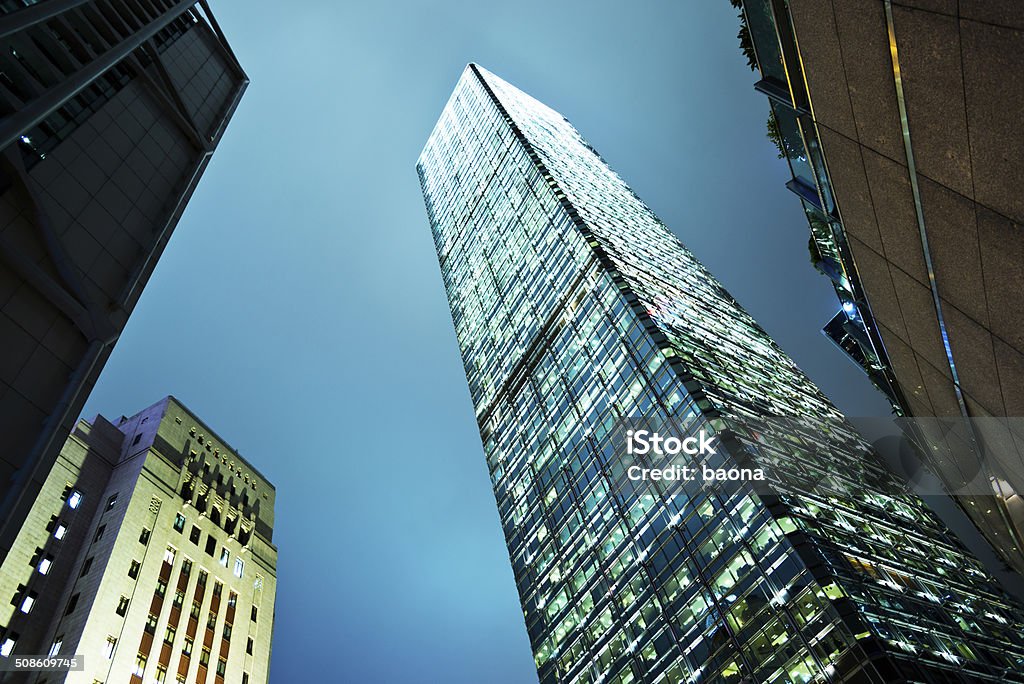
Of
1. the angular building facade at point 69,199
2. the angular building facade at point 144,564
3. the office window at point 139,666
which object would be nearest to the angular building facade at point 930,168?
the angular building facade at point 69,199

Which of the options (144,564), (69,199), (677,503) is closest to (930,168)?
(69,199)

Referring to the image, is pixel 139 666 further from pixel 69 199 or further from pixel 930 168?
pixel 930 168

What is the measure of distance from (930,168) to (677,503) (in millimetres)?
41168

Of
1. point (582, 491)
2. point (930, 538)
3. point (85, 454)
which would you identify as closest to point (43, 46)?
point (582, 491)

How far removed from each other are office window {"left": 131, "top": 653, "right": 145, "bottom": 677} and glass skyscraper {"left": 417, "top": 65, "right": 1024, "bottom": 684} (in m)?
29.1

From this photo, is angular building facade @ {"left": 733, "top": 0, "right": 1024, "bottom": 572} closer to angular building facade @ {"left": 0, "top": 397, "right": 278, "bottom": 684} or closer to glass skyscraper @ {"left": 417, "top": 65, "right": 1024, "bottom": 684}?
glass skyscraper @ {"left": 417, "top": 65, "right": 1024, "bottom": 684}

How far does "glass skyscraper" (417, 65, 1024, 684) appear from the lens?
116ft

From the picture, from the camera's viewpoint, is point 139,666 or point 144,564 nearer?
point 139,666

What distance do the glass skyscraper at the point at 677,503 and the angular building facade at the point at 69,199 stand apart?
112 ft

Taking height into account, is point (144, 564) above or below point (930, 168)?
above

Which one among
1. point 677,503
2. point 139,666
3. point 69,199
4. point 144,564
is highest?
point 144,564

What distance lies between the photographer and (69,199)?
24016mm

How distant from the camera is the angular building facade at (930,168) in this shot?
638 centimetres

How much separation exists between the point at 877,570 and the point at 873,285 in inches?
1276
